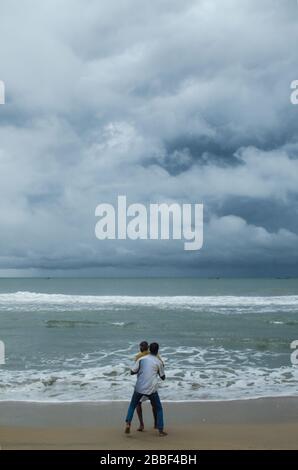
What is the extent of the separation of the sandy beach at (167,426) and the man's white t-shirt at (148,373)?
0.81m

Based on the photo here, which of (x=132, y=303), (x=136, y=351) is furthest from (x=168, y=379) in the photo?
(x=132, y=303)

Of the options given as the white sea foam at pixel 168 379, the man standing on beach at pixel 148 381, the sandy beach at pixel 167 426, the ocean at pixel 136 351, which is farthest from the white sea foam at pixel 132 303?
the man standing on beach at pixel 148 381

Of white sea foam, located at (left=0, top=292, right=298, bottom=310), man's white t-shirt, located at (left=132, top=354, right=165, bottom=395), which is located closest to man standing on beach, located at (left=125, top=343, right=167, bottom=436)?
man's white t-shirt, located at (left=132, top=354, right=165, bottom=395)

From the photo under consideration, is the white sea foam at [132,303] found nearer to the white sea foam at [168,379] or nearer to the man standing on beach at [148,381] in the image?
the white sea foam at [168,379]

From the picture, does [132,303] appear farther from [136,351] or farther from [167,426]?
[167,426]

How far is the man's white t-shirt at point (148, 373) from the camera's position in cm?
755

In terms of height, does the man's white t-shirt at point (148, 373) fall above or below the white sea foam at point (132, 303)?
above

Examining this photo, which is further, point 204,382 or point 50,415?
point 204,382

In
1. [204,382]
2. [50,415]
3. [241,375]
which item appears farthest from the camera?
[241,375]

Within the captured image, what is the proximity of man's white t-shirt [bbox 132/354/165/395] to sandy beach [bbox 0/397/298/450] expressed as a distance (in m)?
0.81

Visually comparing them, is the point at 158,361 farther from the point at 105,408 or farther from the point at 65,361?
the point at 65,361
